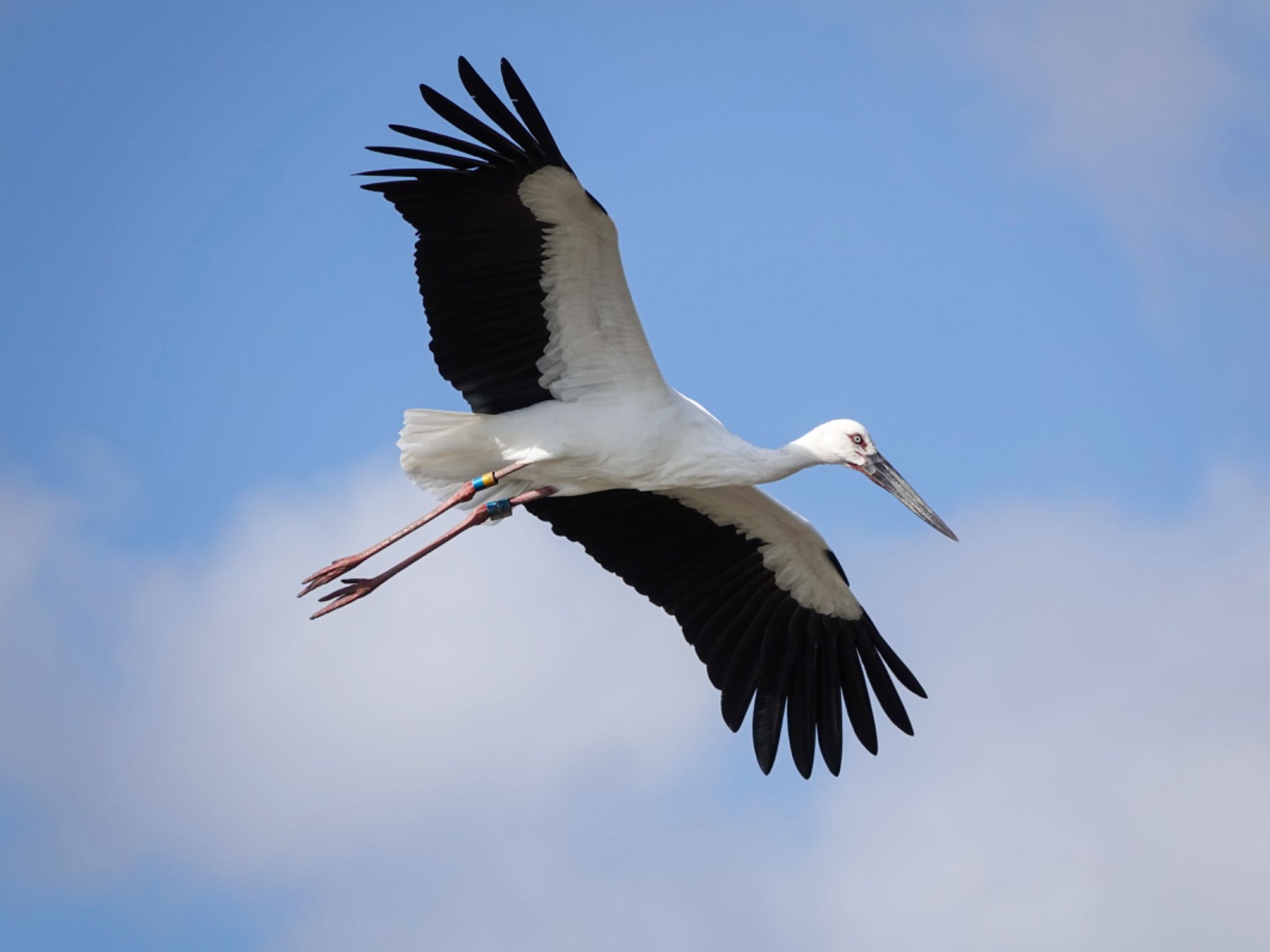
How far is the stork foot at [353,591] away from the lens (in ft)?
45.9

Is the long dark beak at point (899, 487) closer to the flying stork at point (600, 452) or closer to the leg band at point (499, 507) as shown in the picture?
the flying stork at point (600, 452)

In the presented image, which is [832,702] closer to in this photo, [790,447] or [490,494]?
[790,447]

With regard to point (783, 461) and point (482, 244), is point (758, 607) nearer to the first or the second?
point (783, 461)

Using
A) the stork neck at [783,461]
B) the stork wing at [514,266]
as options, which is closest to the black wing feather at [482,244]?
the stork wing at [514,266]

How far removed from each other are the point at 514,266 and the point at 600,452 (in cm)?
151

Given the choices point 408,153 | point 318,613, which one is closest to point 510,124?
point 408,153

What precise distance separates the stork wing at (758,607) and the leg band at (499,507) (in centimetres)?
92

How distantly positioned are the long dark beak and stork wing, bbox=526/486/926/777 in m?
0.92

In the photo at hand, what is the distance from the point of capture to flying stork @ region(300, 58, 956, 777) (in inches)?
490

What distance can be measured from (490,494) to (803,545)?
8.75 ft

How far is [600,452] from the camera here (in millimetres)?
13336

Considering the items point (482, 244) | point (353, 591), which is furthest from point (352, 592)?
point (482, 244)

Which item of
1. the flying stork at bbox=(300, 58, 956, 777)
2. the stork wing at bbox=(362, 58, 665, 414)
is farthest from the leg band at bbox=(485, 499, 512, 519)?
the stork wing at bbox=(362, 58, 665, 414)

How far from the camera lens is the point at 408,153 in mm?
12211
